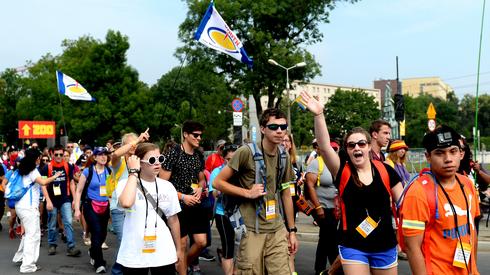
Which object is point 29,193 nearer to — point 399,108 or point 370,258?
point 370,258

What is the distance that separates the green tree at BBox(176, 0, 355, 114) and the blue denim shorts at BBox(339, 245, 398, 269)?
31.6 meters

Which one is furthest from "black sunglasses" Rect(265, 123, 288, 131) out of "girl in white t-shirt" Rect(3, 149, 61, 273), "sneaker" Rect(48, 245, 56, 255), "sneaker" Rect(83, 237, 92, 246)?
"sneaker" Rect(83, 237, 92, 246)

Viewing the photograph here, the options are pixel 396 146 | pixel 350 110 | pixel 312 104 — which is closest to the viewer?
pixel 312 104

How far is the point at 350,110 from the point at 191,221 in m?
87.8

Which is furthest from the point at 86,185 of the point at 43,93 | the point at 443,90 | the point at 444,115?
the point at 443,90

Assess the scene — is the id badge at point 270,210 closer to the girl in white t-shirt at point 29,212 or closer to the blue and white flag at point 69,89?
the girl in white t-shirt at point 29,212

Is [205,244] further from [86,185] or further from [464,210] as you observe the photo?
[464,210]

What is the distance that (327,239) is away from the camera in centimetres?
677

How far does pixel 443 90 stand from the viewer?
6693 inches

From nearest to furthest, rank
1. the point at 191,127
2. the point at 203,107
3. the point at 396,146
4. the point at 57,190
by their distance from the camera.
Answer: the point at 191,127, the point at 396,146, the point at 57,190, the point at 203,107

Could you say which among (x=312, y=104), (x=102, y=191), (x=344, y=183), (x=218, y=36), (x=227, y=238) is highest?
(x=218, y=36)

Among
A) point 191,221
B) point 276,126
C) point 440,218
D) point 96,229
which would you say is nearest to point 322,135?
point 276,126

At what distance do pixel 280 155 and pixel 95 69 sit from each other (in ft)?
→ 166

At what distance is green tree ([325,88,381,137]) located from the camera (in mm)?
91750
